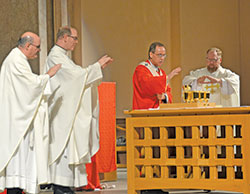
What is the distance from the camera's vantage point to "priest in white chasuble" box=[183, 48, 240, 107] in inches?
325

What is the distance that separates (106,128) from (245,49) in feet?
11.2

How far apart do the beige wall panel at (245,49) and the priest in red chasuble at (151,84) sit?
11.8ft

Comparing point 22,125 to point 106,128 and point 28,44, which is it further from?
point 106,128

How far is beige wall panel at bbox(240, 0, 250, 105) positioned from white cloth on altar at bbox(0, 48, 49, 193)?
524 centimetres

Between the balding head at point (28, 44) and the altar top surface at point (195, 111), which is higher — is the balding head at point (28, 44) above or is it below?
above

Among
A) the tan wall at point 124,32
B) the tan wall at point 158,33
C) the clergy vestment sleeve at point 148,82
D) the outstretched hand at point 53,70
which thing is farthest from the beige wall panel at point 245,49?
the outstretched hand at point 53,70

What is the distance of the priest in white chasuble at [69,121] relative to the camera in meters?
6.58

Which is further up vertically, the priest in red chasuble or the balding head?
the balding head

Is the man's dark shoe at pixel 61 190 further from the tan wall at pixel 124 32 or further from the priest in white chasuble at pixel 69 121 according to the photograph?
the tan wall at pixel 124 32

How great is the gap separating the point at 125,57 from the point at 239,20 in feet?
7.20

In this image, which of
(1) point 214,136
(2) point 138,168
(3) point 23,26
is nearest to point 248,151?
(1) point 214,136

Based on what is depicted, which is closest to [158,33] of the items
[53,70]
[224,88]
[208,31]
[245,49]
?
[208,31]

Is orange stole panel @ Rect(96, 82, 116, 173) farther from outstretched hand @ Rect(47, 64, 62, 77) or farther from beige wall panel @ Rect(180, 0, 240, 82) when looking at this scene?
beige wall panel @ Rect(180, 0, 240, 82)

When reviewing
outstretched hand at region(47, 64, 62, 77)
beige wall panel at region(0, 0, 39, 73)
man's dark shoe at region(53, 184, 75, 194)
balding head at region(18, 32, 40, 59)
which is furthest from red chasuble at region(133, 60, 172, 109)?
beige wall panel at region(0, 0, 39, 73)
